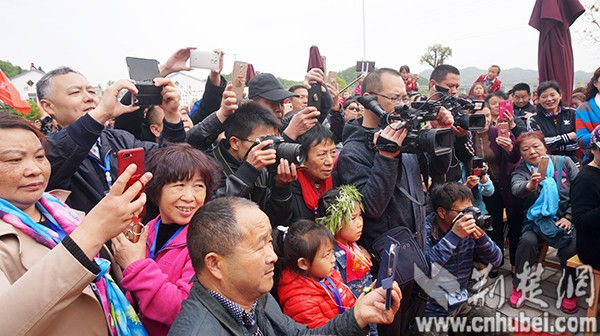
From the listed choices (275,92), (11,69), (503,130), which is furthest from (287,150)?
(11,69)

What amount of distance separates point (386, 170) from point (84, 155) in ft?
5.24

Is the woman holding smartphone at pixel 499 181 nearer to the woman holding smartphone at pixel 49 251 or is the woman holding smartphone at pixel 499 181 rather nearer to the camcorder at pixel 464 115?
the camcorder at pixel 464 115

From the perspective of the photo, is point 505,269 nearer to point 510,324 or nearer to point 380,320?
point 510,324

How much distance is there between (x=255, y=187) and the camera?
2.27m

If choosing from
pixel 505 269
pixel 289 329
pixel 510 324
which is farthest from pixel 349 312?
pixel 505 269

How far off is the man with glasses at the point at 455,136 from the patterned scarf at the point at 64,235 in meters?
2.25

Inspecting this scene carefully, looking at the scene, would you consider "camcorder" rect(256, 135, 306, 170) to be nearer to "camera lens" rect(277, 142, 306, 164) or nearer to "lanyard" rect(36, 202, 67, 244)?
"camera lens" rect(277, 142, 306, 164)

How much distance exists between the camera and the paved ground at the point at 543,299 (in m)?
3.38

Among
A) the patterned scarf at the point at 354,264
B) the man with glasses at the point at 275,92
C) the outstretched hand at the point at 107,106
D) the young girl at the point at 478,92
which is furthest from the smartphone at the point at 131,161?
the young girl at the point at 478,92

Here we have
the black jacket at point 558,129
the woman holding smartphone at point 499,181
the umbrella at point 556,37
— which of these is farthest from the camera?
the umbrella at point 556,37

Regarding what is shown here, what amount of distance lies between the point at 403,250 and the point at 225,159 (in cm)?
121

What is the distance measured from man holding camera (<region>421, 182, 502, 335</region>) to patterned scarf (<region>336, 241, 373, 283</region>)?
599mm

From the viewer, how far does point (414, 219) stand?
2467 millimetres

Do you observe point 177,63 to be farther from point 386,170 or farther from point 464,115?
point 464,115
